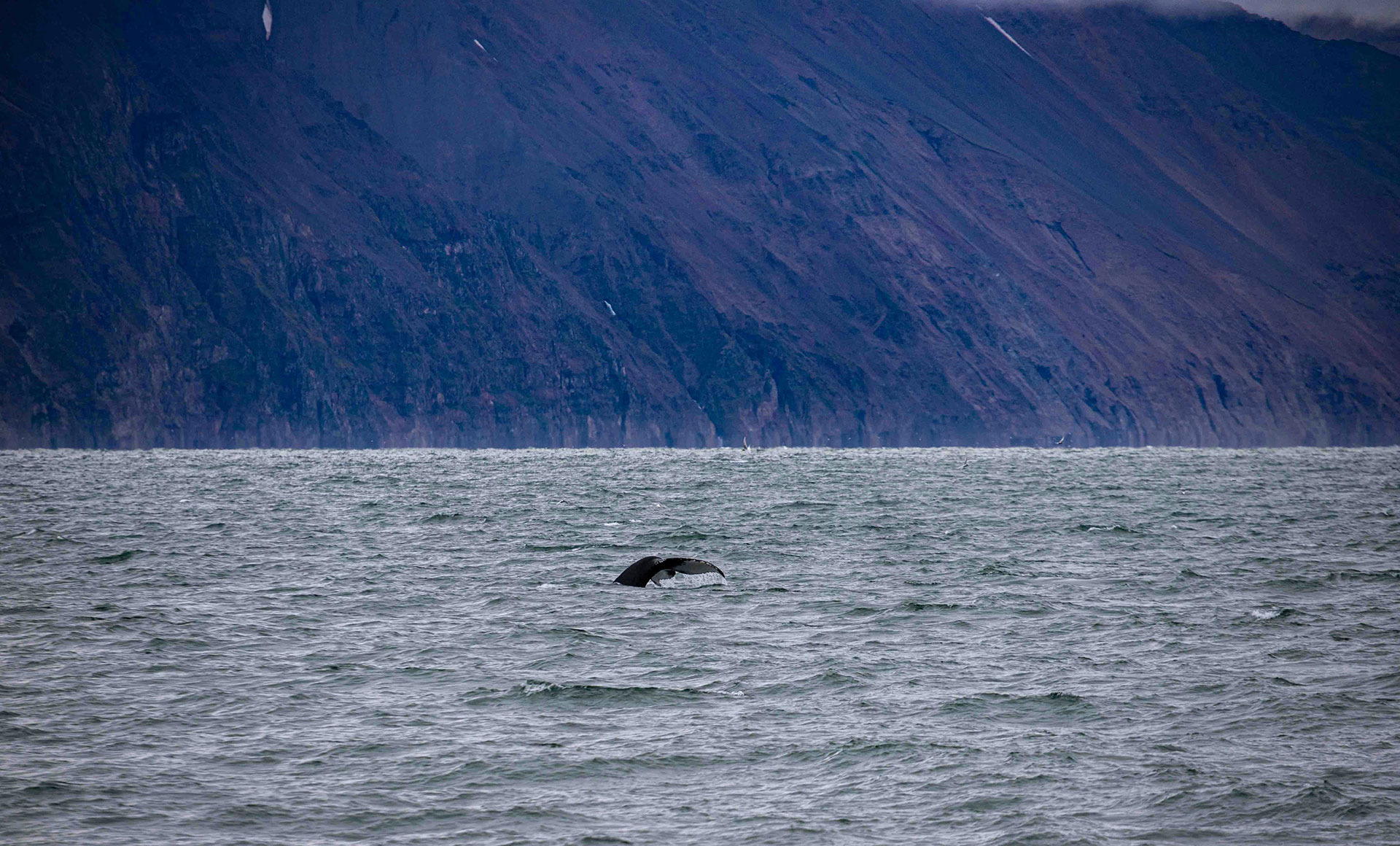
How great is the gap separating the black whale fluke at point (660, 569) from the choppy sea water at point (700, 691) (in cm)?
60

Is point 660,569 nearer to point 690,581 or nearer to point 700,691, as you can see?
point 690,581

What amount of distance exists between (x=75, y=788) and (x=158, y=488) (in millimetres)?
73646

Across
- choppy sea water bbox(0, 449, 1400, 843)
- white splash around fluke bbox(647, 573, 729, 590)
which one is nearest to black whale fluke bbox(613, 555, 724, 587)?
white splash around fluke bbox(647, 573, 729, 590)

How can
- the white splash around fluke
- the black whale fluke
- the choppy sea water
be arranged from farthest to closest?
the black whale fluke
the white splash around fluke
the choppy sea water

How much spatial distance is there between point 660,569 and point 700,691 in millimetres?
13410

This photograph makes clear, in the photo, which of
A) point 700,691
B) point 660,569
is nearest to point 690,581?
point 660,569

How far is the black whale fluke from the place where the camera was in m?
33.1

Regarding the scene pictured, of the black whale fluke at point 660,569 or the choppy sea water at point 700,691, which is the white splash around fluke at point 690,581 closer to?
the black whale fluke at point 660,569

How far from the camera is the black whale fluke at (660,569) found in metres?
33.1

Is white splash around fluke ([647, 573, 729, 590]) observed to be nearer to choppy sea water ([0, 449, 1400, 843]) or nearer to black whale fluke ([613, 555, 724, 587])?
black whale fluke ([613, 555, 724, 587])

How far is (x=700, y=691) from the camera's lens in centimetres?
1994

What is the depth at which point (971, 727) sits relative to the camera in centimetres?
1766

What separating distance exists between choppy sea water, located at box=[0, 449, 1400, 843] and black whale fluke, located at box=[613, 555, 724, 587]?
0.60 metres

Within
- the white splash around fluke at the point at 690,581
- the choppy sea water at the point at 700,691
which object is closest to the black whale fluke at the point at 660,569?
the white splash around fluke at the point at 690,581
